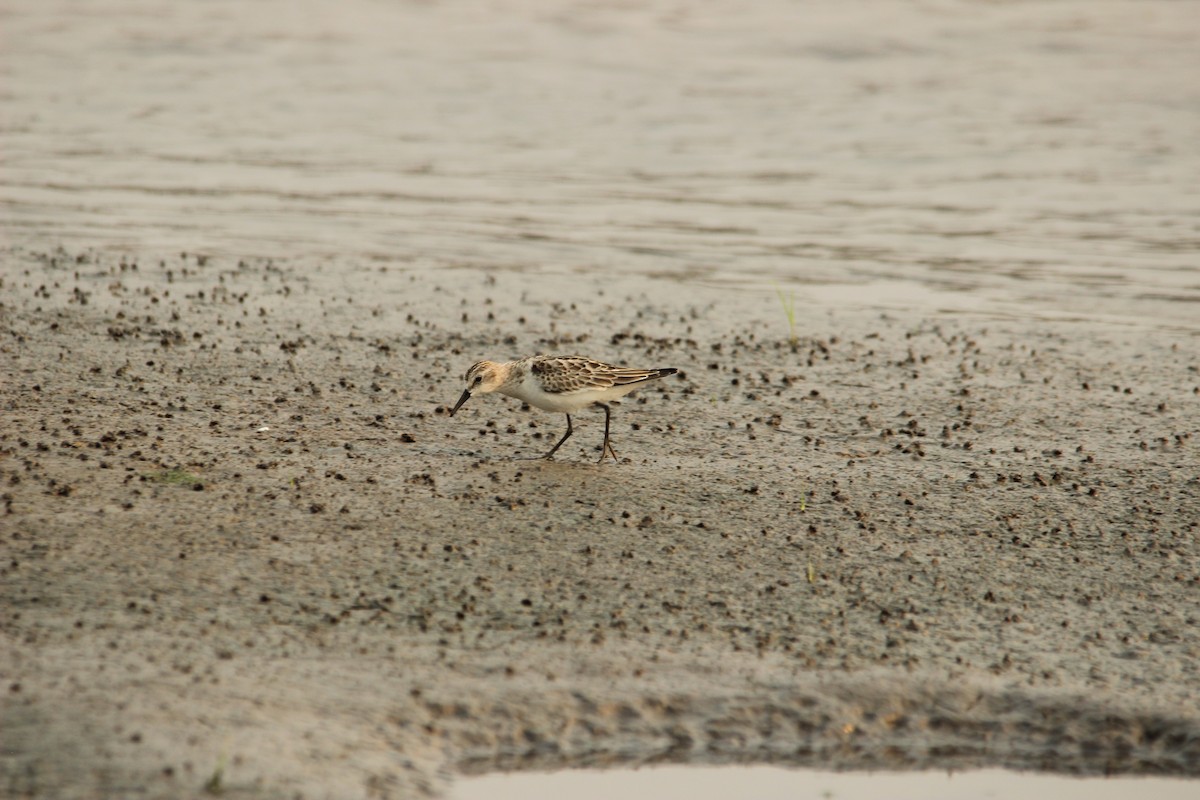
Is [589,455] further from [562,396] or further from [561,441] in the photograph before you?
[562,396]

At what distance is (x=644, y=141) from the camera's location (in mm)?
20719

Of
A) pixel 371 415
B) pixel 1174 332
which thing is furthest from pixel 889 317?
pixel 371 415

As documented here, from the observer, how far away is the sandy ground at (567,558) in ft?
17.8

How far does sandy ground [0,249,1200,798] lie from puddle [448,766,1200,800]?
88 mm

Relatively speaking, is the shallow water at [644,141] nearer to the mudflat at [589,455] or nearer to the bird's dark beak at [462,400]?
the mudflat at [589,455]

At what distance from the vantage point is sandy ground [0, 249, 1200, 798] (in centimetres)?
542

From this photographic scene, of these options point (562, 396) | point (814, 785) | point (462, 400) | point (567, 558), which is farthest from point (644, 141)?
point (814, 785)

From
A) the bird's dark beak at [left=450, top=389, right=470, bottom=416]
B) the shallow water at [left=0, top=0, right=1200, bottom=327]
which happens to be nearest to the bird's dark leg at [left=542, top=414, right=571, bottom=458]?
the bird's dark beak at [left=450, top=389, right=470, bottom=416]

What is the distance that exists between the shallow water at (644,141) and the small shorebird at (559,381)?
4835 millimetres

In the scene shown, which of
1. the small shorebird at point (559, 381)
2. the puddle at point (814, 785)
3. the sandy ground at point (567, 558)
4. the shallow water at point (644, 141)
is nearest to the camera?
the puddle at point (814, 785)

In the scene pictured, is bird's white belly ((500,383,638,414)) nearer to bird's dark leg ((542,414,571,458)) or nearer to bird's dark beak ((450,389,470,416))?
bird's dark leg ((542,414,571,458))

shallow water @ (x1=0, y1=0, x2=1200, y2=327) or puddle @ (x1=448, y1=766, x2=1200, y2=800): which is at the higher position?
shallow water @ (x1=0, y1=0, x2=1200, y2=327)

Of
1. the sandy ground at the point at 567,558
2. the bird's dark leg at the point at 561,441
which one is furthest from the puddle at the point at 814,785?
the bird's dark leg at the point at 561,441

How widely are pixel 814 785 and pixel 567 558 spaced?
1973 mm
